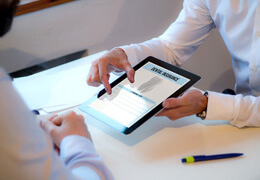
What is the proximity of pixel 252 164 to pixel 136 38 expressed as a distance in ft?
3.77

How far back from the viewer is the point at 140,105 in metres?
0.92

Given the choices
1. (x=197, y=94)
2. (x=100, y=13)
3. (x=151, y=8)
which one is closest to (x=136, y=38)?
(x=151, y=8)

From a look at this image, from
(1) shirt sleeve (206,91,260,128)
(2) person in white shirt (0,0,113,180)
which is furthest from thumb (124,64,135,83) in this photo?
(2) person in white shirt (0,0,113,180)

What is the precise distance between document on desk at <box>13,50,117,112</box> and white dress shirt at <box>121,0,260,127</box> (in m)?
0.18

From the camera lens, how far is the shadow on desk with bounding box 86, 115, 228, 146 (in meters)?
0.93

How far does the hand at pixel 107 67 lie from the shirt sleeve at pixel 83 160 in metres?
0.29

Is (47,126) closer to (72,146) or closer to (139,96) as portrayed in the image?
(72,146)

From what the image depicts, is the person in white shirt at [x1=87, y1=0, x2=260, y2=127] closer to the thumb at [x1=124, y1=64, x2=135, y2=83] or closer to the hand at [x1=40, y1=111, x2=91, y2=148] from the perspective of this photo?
the thumb at [x1=124, y1=64, x2=135, y2=83]

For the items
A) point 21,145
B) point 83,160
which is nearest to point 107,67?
point 83,160

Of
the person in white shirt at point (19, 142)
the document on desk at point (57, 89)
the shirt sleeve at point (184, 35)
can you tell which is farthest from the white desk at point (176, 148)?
the shirt sleeve at point (184, 35)

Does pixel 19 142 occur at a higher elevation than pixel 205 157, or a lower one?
higher

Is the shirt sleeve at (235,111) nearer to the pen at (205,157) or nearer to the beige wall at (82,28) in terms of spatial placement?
the pen at (205,157)

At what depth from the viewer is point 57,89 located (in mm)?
1133

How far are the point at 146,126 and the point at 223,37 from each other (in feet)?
1.65
